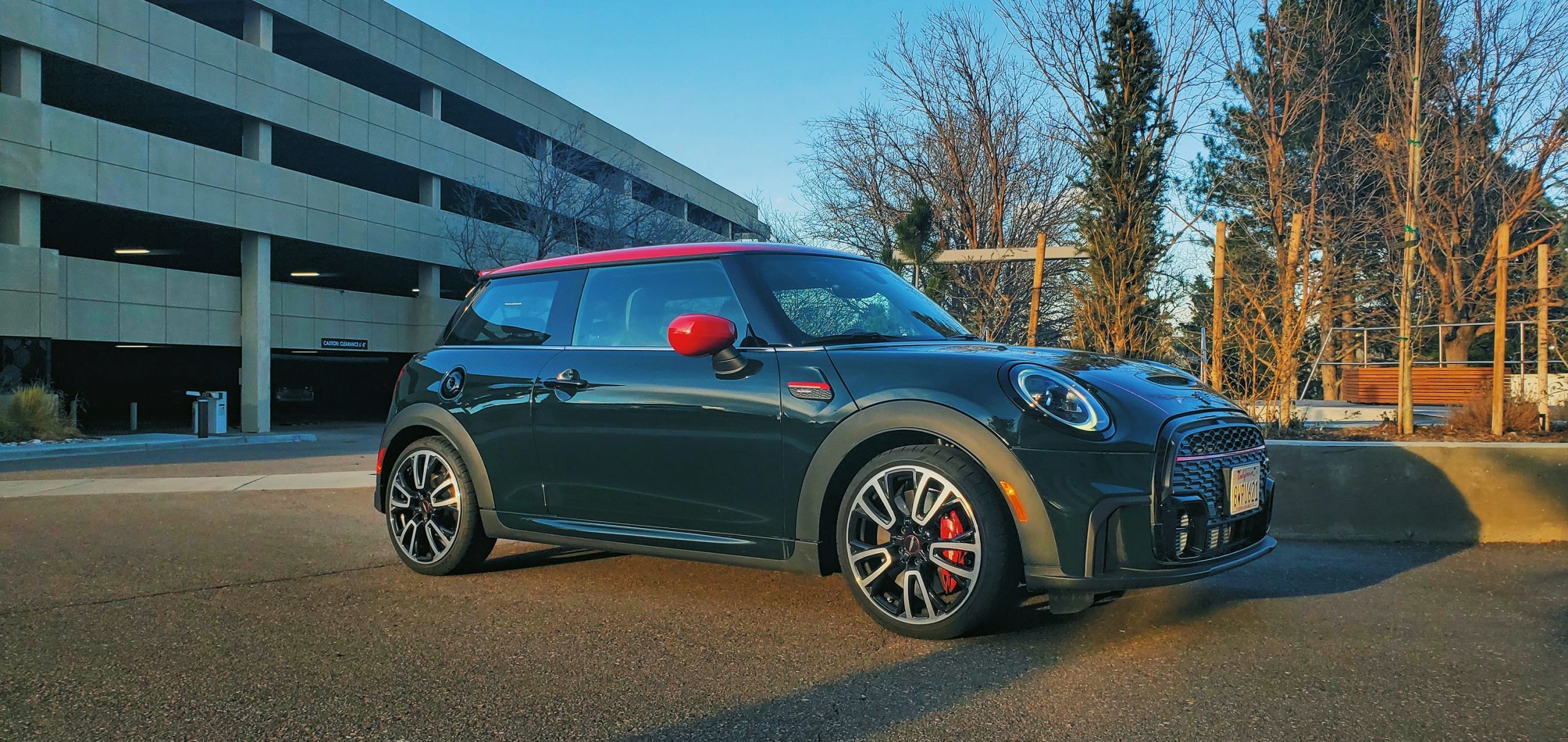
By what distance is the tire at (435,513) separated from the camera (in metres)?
5.20

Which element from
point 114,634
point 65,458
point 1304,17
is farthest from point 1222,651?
point 65,458

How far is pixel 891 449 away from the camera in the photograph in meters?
3.99

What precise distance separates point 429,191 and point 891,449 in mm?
32115

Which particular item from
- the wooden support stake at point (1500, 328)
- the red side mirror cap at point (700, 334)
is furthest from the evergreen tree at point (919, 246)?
the red side mirror cap at point (700, 334)

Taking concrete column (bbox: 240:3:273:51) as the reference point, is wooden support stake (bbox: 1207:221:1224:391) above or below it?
below

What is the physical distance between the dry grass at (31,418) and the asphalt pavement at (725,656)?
1574 cm

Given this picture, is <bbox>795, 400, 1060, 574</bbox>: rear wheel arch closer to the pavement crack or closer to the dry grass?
the pavement crack

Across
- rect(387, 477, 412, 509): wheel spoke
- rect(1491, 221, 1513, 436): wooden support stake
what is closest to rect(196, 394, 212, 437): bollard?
rect(387, 477, 412, 509): wheel spoke

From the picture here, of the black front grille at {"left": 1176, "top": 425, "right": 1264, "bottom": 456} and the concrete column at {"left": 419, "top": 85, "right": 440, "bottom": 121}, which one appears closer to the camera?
the black front grille at {"left": 1176, "top": 425, "right": 1264, "bottom": 456}

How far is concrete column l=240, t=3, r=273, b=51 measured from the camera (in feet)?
87.8

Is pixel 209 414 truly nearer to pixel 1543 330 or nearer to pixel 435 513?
pixel 435 513

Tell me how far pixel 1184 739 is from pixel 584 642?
2179 millimetres

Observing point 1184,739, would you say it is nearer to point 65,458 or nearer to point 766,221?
point 65,458

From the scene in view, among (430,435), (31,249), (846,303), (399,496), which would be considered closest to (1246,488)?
(846,303)
